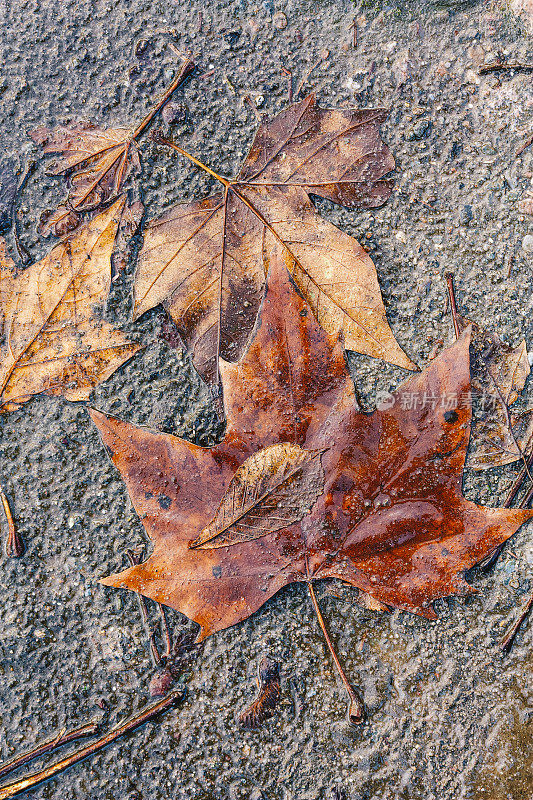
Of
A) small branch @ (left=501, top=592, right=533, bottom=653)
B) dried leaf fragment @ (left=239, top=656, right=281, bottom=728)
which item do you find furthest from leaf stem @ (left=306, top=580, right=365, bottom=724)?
small branch @ (left=501, top=592, right=533, bottom=653)

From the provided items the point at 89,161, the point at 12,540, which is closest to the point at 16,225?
the point at 89,161

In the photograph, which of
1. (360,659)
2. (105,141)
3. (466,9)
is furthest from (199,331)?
(466,9)

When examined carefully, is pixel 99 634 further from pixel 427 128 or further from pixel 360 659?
pixel 427 128

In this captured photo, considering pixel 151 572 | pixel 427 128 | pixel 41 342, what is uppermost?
pixel 427 128

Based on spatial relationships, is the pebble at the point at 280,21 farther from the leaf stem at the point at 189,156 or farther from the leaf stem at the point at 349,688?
the leaf stem at the point at 349,688

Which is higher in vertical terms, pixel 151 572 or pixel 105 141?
pixel 105 141

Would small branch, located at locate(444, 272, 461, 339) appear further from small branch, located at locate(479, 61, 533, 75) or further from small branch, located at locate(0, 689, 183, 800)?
small branch, located at locate(0, 689, 183, 800)
